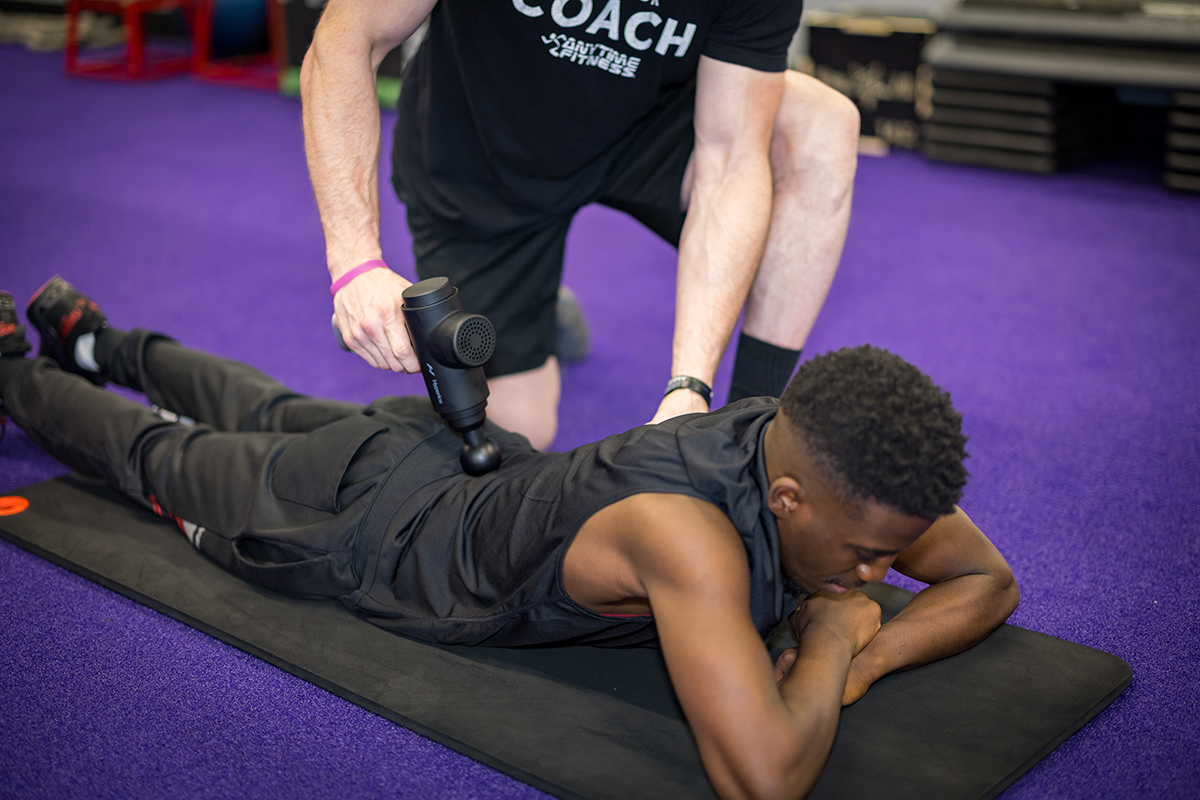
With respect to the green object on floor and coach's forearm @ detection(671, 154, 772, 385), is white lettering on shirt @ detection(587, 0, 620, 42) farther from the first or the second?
the green object on floor

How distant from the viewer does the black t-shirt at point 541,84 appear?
1754mm

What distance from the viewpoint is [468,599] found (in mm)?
1506

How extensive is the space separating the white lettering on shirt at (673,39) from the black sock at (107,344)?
1234 millimetres

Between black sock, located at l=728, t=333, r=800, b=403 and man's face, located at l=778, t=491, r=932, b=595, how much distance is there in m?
0.75

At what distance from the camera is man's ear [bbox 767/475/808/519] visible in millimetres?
1203

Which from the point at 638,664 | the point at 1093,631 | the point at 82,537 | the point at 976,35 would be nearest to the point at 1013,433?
the point at 1093,631

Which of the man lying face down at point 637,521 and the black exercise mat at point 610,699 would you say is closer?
the man lying face down at point 637,521

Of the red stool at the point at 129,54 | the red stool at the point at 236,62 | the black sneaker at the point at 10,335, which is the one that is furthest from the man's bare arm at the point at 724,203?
the red stool at the point at 129,54

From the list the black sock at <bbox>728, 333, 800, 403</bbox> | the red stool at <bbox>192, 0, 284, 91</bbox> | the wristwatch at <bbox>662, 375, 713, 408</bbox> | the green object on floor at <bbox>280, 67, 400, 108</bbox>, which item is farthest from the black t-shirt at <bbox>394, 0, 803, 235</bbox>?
the red stool at <bbox>192, 0, 284, 91</bbox>

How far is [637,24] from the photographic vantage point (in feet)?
5.72

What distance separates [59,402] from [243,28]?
4990 mm

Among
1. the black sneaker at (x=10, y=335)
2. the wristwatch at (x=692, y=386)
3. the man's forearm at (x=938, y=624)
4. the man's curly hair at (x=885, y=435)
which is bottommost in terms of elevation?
the man's forearm at (x=938, y=624)

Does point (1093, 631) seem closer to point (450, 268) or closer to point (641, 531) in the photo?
point (641, 531)

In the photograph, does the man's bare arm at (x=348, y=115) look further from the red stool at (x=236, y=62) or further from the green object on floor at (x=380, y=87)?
the red stool at (x=236, y=62)
